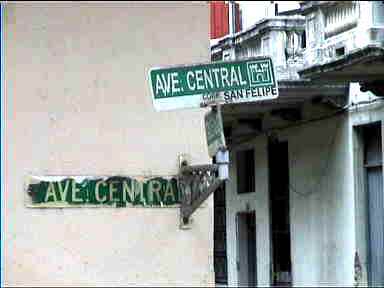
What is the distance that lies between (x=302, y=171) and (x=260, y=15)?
3114 millimetres

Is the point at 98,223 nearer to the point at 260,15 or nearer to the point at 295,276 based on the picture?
the point at 260,15

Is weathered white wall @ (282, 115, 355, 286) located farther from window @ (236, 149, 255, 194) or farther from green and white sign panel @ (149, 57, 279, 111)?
green and white sign panel @ (149, 57, 279, 111)

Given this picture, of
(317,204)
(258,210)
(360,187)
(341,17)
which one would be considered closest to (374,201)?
(360,187)

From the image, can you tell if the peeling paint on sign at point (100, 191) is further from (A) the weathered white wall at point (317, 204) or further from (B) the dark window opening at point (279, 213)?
(B) the dark window opening at point (279, 213)

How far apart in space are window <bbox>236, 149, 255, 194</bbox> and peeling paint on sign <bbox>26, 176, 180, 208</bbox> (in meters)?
14.1

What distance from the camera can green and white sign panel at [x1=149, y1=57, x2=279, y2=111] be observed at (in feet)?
20.5

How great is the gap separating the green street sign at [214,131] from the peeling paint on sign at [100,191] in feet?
1.94

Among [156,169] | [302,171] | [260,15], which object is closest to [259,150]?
[302,171]

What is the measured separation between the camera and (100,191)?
23.0 ft

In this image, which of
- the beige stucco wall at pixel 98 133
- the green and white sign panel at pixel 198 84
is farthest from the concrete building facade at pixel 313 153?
the green and white sign panel at pixel 198 84

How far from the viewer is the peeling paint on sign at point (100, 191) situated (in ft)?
22.6

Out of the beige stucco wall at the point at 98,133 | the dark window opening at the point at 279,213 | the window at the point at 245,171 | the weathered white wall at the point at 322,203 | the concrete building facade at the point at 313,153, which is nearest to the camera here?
the beige stucco wall at the point at 98,133

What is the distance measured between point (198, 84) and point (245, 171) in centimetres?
1567

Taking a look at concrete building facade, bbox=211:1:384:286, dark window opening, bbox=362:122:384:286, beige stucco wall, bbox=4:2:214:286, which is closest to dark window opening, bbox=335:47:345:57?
concrete building facade, bbox=211:1:384:286
